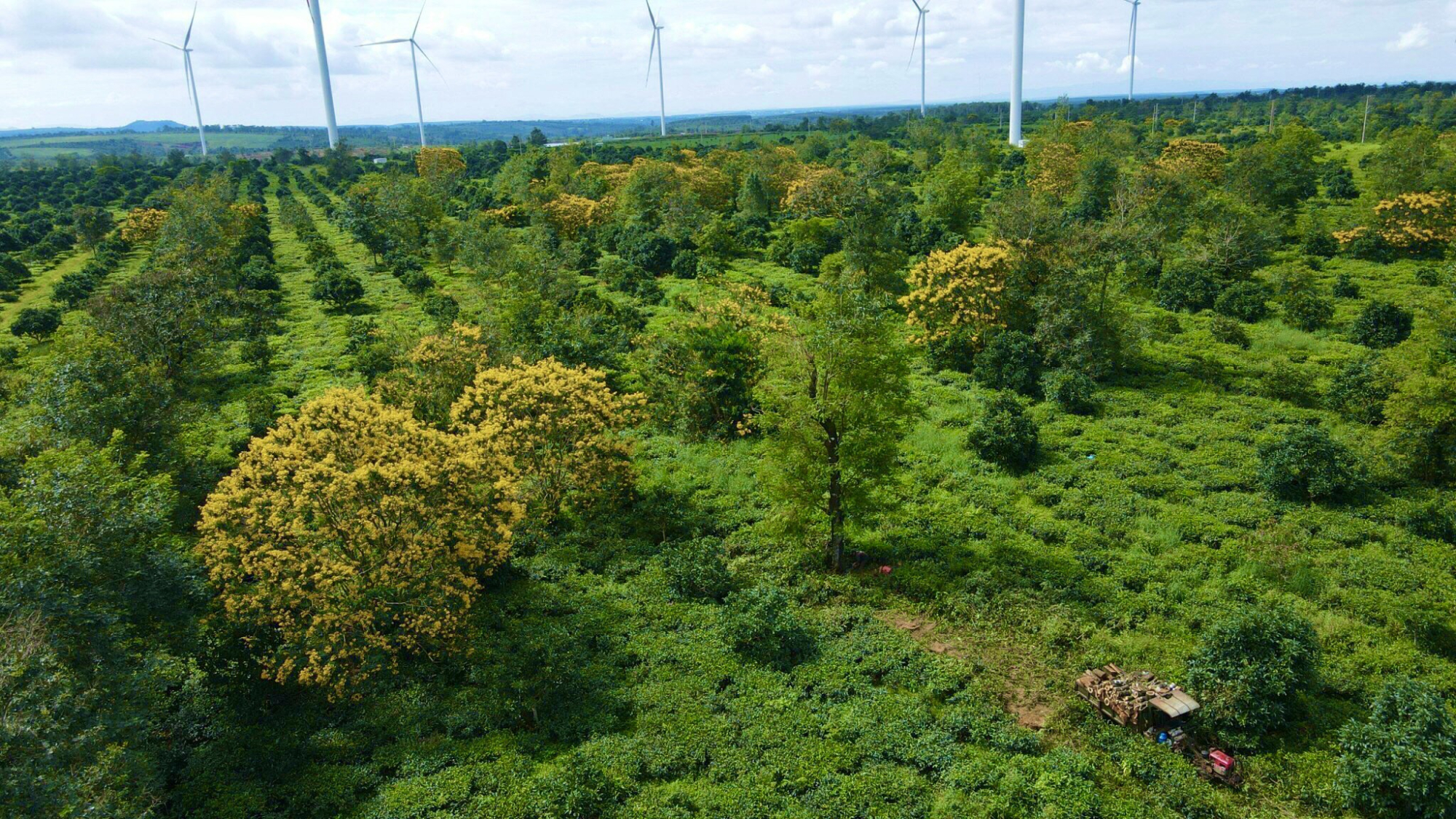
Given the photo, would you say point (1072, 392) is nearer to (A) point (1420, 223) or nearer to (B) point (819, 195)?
(B) point (819, 195)

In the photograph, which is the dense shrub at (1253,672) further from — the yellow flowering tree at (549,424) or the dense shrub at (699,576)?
the yellow flowering tree at (549,424)

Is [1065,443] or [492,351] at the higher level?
[492,351]

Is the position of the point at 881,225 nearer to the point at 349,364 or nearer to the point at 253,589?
the point at 349,364

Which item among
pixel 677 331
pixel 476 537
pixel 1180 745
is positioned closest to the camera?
pixel 1180 745

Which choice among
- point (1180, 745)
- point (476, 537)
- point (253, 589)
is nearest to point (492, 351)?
point (476, 537)

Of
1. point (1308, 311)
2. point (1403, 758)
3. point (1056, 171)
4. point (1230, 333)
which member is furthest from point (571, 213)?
point (1403, 758)

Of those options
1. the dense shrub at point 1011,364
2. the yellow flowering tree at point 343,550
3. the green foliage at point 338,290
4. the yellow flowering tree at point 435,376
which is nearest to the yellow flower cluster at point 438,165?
the green foliage at point 338,290

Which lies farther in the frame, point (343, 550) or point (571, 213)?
point (571, 213)
